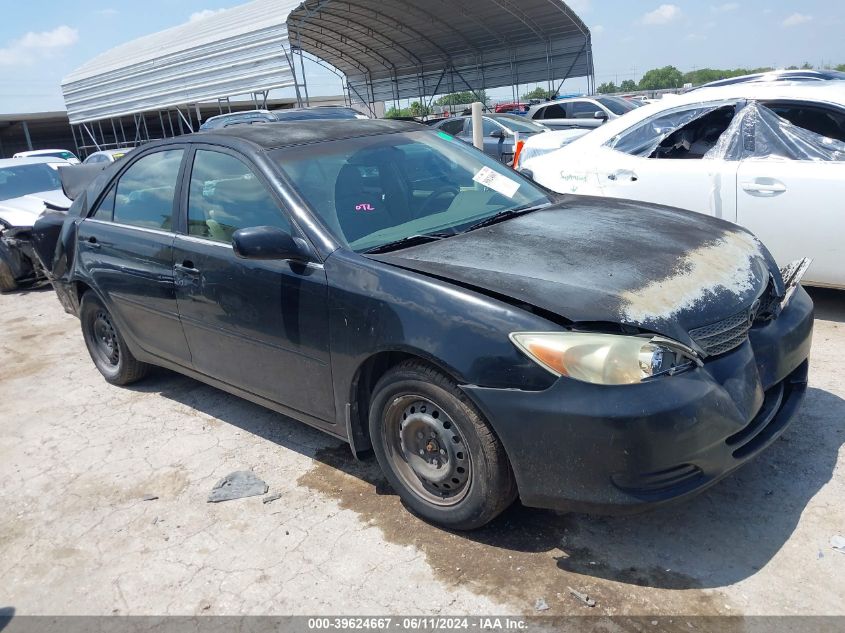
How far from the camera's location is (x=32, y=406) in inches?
192

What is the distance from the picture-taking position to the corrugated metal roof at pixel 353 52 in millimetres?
20703

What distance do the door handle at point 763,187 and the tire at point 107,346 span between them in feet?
14.8

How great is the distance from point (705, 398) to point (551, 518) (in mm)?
922

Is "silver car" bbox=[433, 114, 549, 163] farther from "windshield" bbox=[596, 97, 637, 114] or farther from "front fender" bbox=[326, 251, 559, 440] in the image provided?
"front fender" bbox=[326, 251, 559, 440]

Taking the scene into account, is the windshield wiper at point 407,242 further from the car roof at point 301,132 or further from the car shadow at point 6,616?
the car shadow at point 6,616

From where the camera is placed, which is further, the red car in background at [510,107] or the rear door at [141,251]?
the red car in background at [510,107]

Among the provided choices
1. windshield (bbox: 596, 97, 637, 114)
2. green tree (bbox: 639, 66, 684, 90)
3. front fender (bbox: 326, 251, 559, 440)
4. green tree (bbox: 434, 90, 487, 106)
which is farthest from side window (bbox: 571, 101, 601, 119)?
green tree (bbox: 639, 66, 684, 90)

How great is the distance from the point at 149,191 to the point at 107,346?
56.2 inches

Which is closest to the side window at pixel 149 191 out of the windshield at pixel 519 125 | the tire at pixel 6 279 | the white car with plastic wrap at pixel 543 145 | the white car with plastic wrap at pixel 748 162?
the white car with plastic wrap at pixel 748 162

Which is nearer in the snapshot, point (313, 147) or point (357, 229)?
point (357, 229)

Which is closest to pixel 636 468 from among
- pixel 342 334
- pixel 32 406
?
pixel 342 334

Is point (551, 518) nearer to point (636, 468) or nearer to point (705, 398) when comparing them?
point (636, 468)

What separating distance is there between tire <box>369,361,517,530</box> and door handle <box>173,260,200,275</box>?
4.53 feet

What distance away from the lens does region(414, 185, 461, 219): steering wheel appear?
3.51m
